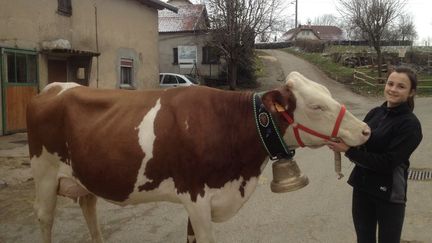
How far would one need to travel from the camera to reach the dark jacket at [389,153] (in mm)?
2916

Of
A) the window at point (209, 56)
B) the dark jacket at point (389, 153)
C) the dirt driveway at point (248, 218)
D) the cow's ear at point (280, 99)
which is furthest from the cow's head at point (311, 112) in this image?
the window at point (209, 56)

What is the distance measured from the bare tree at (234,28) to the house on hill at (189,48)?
69.2 inches

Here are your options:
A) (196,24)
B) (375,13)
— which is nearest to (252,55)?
(196,24)

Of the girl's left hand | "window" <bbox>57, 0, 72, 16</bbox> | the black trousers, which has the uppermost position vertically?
"window" <bbox>57, 0, 72, 16</bbox>

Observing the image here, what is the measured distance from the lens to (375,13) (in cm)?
3095

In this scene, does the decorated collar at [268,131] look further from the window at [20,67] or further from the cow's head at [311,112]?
the window at [20,67]

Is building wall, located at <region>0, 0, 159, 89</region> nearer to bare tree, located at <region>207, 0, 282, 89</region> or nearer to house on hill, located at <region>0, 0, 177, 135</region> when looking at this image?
house on hill, located at <region>0, 0, 177, 135</region>

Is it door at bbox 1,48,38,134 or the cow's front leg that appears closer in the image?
the cow's front leg

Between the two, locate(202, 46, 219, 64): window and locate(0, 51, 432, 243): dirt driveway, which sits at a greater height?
locate(202, 46, 219, 64): window

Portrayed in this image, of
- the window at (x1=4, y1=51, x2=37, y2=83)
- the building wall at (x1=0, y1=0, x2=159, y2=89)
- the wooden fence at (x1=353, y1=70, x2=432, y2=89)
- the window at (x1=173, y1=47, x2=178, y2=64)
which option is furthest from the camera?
the window at (x1=173, y1=47, x2=178, y2=64)

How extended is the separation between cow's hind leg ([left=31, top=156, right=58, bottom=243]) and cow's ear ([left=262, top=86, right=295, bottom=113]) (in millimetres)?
1915

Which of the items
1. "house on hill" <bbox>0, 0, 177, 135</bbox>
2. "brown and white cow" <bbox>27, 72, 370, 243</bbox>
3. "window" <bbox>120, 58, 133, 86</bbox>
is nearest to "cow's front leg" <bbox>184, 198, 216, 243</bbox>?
"brown and white cow" <bbox>27, 72, 370, 243</bbox>

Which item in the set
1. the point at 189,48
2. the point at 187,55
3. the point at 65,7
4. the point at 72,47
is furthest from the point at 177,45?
the point at 65,7

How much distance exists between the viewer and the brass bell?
3.14m
